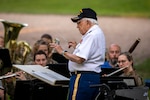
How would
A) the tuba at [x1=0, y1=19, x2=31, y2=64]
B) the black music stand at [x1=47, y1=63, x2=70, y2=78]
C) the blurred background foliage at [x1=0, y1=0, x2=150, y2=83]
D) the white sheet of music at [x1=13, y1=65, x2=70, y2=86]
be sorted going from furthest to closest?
the blurred background foliage at [x1=0, y1=0, x2=150, y2=83], the tuba at [x1=0, y1=19, x2=31, y2=64], the black music stand at [x1=47, y1=63, x2=70, y2=78], the white sheet of music at [x1=13, y1=65, x2=70, y2=86]

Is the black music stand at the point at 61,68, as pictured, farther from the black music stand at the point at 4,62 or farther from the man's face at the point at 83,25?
the man's face at the point at 83,25

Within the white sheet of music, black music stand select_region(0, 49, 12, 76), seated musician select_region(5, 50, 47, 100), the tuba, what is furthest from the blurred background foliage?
the white sheet of music

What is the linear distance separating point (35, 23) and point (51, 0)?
4.80m

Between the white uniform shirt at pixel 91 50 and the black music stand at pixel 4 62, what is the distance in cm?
167

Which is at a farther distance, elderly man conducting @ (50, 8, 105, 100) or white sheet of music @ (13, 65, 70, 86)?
elderly man conducting @ (50, 8, 105, 100)

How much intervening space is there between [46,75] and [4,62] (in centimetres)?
170

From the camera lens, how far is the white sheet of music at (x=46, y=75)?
938cm

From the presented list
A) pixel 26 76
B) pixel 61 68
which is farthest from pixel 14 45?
pixel 61 68

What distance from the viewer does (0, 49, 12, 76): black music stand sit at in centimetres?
1109

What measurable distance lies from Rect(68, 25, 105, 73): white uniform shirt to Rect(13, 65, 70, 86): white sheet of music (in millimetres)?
240

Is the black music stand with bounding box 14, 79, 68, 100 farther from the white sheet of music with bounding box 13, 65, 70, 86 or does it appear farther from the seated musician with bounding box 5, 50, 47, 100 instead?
the seated musician with bounding box 5, 50, 47, 100

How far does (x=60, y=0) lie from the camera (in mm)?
30547

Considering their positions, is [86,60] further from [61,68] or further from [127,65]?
[127,65]

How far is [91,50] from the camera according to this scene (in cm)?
965
